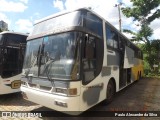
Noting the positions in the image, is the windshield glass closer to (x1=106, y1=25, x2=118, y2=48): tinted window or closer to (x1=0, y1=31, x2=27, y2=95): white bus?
(x1=106, y1=25, x2=118, y2=48): tinted window

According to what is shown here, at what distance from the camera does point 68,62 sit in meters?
4.87

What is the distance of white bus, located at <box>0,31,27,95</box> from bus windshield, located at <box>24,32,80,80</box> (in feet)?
6.94

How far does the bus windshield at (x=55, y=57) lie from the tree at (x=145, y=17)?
59.8 ft

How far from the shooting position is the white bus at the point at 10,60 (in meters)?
7.70

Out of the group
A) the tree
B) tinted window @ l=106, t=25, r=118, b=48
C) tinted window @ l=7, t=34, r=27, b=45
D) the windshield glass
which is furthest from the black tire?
the tree

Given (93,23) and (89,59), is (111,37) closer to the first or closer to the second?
(93,23)

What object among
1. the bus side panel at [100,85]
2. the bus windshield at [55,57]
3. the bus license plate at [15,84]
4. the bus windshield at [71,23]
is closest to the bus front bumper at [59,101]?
the bus side panel at [100,85]

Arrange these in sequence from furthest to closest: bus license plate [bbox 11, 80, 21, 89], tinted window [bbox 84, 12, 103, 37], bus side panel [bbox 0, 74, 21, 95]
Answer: bus license plate [bbox 11, 80, 21, 89]
bus side panel [bbox 0, 74, 21, 95]
tinted window [bbox 84, 12, 103, 37]

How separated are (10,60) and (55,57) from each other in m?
3.54

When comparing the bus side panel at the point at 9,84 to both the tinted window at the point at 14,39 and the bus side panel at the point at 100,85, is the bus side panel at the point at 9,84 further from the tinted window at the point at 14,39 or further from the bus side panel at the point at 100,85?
the bus side panel at the point at 100,85

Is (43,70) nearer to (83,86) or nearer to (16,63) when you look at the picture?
(83,86)

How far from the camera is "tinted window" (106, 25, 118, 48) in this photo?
700 cm

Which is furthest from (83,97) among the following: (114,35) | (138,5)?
(138,5)

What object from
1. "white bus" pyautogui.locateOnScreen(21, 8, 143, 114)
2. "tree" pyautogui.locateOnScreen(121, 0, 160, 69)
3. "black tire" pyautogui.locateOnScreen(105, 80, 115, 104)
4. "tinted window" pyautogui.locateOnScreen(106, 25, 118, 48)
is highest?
"tree" pyautogui.locateOnScreen(121, 0, 160, 69)
